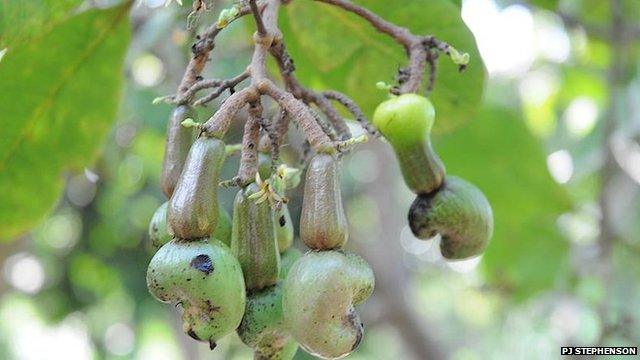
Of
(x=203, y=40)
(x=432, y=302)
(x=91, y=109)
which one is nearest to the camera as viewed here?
(x=203, y=40)

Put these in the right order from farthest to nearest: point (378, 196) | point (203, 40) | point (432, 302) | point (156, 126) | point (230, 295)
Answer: point (432, 302)
point (378, 196)
point (156, 126)
point (203, 40)
point (230, 295)

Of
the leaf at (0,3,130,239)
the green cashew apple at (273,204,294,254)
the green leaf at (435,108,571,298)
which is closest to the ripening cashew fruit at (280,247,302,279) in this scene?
the green cashew apple at (273,204,294,254)

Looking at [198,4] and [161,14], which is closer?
[198,4]

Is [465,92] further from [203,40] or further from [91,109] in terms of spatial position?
[91,109]

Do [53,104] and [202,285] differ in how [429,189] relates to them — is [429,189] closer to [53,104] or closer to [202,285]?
[202,285]

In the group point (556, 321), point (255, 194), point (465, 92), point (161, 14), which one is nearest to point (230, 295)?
point (255, 194)

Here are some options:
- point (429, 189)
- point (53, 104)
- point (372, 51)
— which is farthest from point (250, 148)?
point (53, 104)

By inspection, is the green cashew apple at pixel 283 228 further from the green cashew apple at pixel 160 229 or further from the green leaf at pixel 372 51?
the green leaf at pixel 372 51

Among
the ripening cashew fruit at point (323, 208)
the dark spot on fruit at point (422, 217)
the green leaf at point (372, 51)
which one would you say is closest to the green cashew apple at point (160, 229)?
the ripening cashew fruit at point (323, 208)
